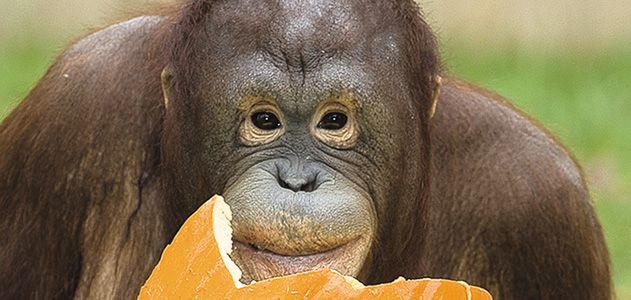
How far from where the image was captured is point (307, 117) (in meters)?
4.56

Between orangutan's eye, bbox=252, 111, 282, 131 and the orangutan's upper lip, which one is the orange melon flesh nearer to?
the orangutan's upper lip

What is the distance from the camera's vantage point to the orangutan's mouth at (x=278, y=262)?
429 cm

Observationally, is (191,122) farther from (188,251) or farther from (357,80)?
(188,251)

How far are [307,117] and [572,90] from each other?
710 cm

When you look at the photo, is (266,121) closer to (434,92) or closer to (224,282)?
(434,92)

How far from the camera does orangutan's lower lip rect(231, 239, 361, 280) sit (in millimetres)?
4289

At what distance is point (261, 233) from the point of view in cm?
425

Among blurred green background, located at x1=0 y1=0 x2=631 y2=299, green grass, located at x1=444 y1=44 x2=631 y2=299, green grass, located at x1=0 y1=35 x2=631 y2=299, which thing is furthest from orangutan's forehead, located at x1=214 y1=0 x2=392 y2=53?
blurred green background, located at x1=0 y1=0 x2=631 y2=299

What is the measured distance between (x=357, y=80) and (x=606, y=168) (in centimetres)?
523

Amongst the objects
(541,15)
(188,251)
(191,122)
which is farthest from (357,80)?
(541,15)

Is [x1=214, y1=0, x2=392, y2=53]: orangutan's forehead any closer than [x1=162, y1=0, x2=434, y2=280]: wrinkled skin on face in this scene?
No

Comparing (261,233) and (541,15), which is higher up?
(261,233)

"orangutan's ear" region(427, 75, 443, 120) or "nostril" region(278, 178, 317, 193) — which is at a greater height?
"orangutan's ear" region(427, 75, 443, 120)

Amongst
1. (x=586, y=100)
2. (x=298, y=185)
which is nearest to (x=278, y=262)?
(x=298, y=185)
